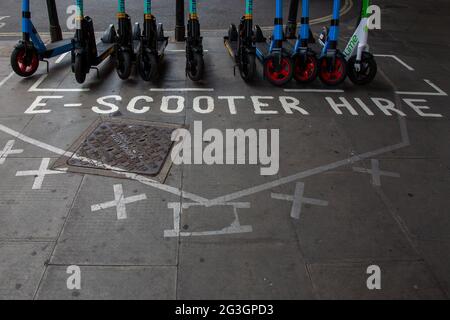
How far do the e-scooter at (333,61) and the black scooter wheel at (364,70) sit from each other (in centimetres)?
19

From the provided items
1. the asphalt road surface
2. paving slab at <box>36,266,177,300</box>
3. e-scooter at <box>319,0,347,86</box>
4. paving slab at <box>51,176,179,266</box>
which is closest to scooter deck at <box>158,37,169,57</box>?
the asphalt road surface

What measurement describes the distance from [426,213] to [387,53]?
639 cm

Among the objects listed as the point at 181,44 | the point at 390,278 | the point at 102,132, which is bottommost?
the point at 390,278

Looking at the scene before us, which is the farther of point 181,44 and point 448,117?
point 181,44

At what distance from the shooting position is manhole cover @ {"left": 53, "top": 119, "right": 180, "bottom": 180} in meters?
5.27

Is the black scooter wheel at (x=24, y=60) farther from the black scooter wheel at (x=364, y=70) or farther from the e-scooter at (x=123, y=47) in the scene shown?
the black scooter wheel at (x=364, y=70)

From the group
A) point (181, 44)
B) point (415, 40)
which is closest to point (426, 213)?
point (181, 44)

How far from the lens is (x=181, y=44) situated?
1023 centimetres

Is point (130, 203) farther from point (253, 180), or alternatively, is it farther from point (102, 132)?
point (102, 132)

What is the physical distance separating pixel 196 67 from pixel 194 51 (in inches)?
11.0

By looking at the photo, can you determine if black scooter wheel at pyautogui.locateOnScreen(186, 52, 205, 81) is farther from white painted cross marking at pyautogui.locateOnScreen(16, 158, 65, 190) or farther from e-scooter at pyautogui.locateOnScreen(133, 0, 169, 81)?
white painted cross marking at pyautogui.locateOnScreen(16, 158, 65, 190)

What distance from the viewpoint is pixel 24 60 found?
25.6 feet

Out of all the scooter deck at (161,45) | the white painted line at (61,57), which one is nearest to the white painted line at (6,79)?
the white painted line at (61,57)

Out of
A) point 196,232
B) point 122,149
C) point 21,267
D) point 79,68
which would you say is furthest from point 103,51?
point 21,267
